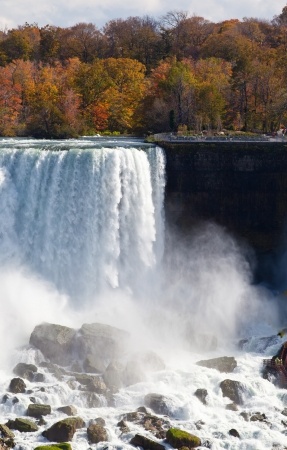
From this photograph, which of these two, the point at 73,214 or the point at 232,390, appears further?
the point at 73,214

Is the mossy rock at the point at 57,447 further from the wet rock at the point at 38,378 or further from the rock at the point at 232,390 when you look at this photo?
the rock at the point at 232,390

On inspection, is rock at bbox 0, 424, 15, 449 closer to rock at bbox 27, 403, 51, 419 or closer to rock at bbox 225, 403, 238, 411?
rock at bbox 27, 403, 51, 419

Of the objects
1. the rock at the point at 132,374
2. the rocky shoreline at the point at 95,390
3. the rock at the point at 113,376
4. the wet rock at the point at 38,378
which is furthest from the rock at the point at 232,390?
the wet rock at the point at 38,378

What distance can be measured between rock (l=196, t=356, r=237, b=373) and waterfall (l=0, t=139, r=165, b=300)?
6985mm

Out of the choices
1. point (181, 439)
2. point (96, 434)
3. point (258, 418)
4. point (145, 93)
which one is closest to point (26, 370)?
point (96, 434)

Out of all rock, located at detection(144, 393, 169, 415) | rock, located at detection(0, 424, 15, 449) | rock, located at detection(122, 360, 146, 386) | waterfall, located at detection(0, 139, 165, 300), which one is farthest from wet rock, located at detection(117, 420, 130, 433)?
waterfall, located at detection(0, 139, 165, 300)

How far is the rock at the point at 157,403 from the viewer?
23844mm

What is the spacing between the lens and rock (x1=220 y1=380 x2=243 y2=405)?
25016 millimetres

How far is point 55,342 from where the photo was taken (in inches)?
1060

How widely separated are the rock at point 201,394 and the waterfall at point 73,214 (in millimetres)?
9083

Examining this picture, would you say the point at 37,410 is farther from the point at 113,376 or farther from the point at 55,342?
the point at 55,342

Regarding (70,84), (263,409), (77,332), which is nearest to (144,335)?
(77,332)

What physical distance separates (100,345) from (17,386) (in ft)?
12.9

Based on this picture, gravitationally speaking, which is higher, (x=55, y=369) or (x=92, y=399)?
(x=55, y=369)
